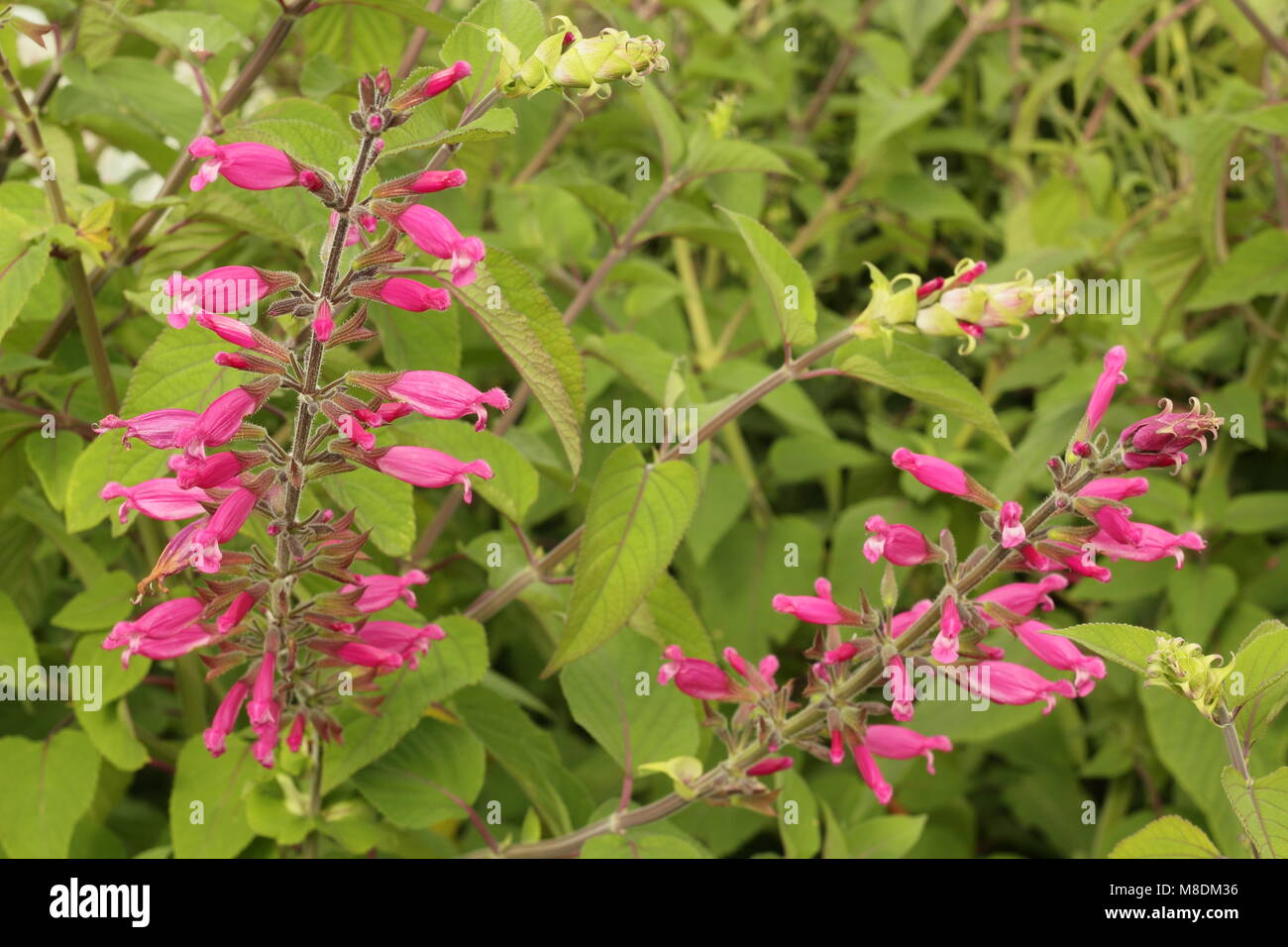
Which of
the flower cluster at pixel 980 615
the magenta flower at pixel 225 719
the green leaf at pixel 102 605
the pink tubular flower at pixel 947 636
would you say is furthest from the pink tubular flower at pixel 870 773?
the green leaf at pixel 102 605

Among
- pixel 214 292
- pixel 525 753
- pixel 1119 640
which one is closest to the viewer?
pixel 214 292

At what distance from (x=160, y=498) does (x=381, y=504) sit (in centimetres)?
14

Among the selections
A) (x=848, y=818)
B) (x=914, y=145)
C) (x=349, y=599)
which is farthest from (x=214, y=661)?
(x=914, y=145)

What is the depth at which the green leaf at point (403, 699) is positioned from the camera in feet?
2.38

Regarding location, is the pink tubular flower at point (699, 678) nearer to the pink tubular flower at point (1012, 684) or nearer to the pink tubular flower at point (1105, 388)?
the pink tubular flower at point (1012, 684)

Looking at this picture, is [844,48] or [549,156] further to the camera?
[844,48]

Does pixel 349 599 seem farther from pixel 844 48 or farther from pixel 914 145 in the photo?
pixel 844 48

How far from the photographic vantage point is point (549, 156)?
4.48 feet

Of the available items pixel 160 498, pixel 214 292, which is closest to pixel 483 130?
pixel 214 292

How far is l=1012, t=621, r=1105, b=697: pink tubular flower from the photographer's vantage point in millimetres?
646

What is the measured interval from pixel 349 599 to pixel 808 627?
755 mm

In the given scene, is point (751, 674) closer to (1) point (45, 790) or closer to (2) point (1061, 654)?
(2) point (1061, 654)

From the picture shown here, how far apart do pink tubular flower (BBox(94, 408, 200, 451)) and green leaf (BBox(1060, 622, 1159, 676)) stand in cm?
45

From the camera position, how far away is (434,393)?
54 centimetres
